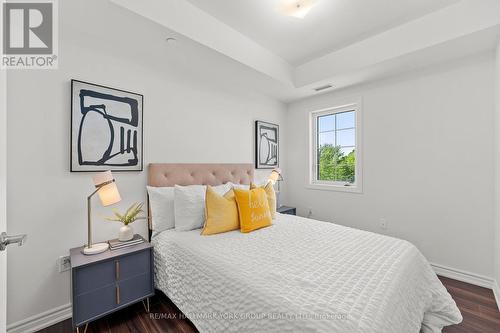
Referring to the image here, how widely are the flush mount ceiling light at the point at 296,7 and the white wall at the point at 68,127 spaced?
730mm

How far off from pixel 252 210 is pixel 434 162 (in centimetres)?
214

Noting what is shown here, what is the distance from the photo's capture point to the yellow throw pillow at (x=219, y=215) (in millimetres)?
1957

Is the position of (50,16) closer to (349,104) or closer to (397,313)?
(397,313)

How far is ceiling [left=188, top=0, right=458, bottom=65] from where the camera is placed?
193 centimetres

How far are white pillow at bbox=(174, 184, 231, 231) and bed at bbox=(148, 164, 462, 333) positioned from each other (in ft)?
0.33

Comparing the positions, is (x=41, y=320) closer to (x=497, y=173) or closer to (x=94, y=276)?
(x=94, y=276)

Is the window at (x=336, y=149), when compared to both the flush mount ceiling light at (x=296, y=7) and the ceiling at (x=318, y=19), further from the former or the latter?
the flush mount ceiling light at (x=296, y=7)

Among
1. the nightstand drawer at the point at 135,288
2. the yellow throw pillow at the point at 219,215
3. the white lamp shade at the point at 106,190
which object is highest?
the white lamp shade at the point at 106,190

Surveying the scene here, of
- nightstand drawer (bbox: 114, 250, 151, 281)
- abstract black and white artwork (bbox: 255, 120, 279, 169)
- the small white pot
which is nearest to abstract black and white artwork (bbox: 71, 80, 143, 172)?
the small white pot

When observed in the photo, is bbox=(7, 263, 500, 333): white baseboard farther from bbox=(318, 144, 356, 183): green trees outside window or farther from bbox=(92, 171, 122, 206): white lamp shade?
bbox=(318, 144, 356, 183): green trees outside window

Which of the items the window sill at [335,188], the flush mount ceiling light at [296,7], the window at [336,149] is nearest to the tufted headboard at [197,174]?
the window sill at [335,188]

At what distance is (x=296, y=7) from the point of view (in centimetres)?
191

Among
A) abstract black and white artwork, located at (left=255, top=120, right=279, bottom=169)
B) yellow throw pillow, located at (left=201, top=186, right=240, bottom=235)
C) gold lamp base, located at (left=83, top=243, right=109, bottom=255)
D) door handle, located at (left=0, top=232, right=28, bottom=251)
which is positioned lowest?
gold lamp base, located at (left=83, top=243, right=109, bottom=255)

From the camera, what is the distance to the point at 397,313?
1.11m
